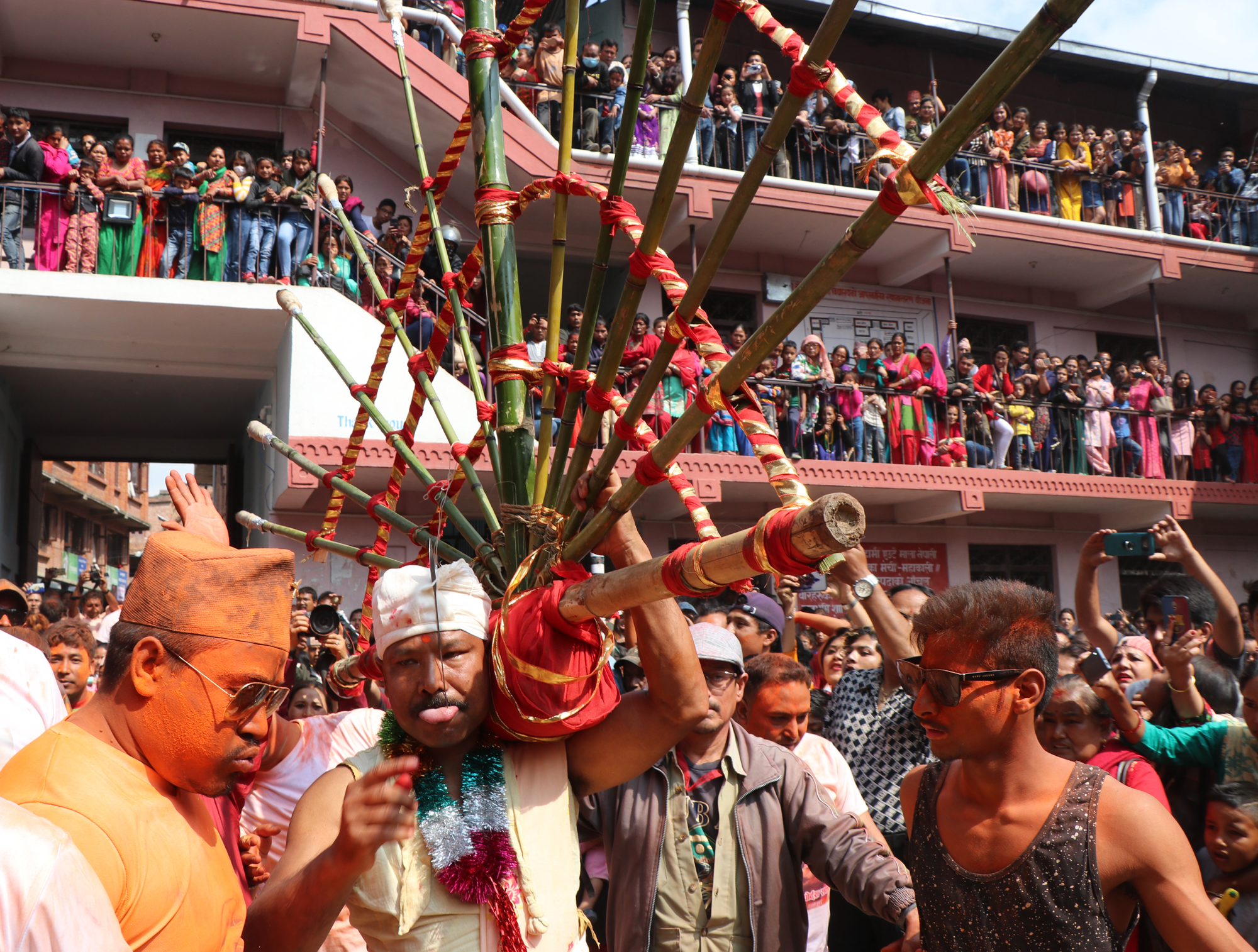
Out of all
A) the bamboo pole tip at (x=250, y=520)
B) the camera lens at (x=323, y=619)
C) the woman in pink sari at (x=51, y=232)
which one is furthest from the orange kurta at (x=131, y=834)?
the woman in pink sari at (x=51, y=232)

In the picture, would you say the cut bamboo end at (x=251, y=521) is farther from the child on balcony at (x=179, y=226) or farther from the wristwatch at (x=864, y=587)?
the child on balcony at (x=179, y=226)

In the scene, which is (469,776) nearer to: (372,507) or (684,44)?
(372,507)

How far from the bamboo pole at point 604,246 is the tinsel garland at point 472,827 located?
0.57m

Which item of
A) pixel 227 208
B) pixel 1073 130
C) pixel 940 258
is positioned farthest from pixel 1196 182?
pixel 227 208

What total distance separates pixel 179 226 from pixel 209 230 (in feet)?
1.07

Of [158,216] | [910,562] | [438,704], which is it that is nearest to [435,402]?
[438,704]

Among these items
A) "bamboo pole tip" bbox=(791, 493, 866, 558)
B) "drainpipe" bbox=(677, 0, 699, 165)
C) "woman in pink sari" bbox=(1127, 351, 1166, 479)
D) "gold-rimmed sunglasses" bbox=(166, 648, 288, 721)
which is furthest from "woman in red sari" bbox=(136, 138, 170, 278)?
"woman in pink sari" bbox=(1127, 351, 1166, 479)

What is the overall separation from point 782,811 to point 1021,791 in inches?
31.9

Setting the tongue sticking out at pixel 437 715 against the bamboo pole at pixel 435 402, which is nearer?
the tongue sticking out at pixel 437 715

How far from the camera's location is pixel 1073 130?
48.3 ft

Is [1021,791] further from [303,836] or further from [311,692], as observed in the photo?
[311,692]

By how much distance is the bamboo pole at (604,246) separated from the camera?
→ 1828 mm

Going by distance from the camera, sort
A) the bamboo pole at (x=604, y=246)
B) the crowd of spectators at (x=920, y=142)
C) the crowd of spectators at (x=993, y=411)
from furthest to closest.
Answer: the crowd of spectators at (x=920, y=142)
the crowd of spectators at (x=993, y=411)
the bamboo pole at (x=604, y=246)

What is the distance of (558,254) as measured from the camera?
231 centimetres
